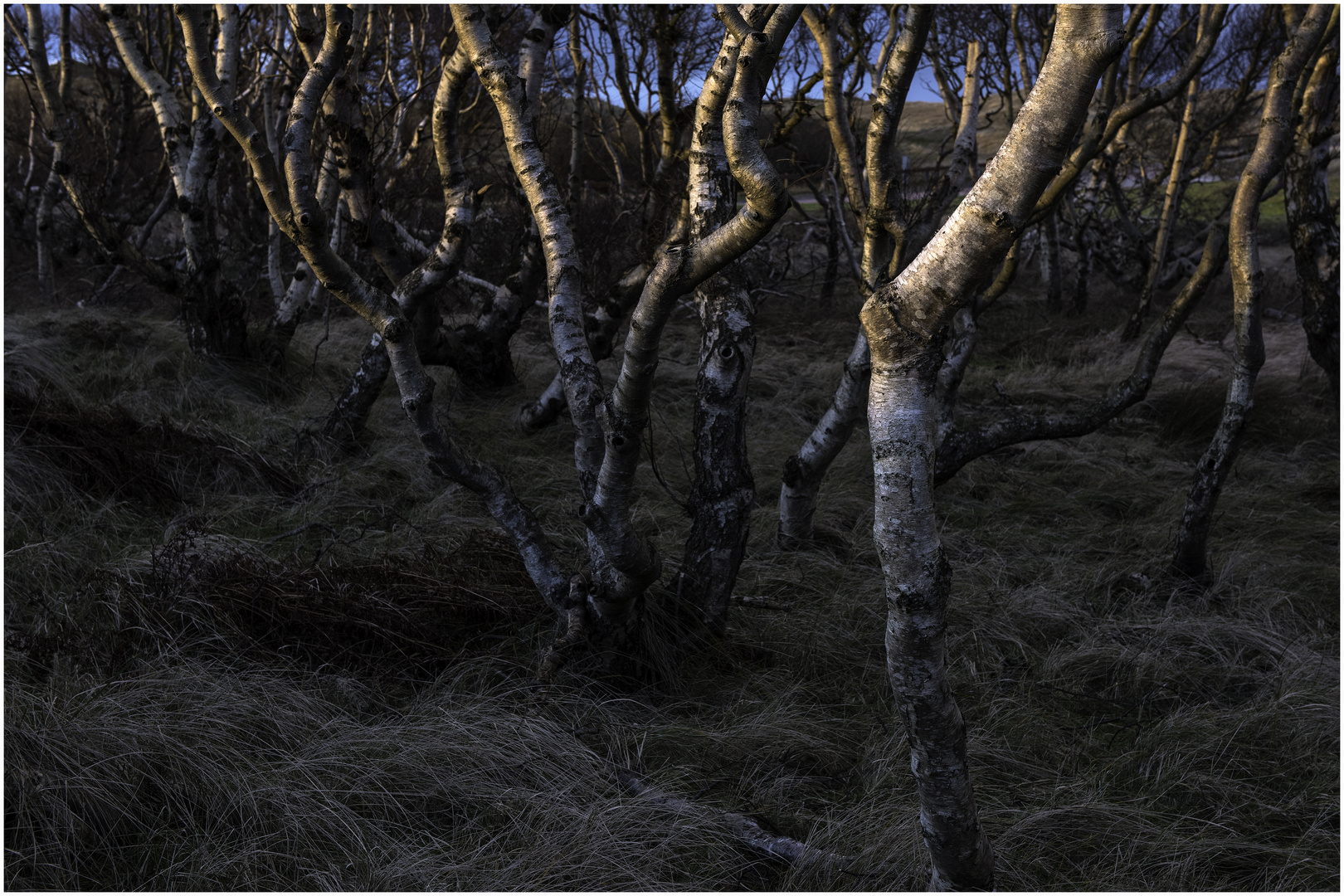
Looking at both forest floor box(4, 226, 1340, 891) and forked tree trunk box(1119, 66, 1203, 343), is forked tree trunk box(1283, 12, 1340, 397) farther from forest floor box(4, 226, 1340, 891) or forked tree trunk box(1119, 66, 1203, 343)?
forked tree trunk box(1119, 66, 1203, 343)

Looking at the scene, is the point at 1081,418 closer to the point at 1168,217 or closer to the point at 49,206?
the point at 1168,217

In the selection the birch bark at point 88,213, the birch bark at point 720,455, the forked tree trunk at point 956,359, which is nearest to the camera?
the birch bark at point 720,455

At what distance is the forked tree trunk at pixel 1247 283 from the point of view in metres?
3.47

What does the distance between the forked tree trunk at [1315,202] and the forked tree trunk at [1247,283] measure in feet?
3.63

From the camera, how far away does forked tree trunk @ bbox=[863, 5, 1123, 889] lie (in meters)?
1.31

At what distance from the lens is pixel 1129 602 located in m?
3.90

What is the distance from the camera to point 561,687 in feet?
9.37

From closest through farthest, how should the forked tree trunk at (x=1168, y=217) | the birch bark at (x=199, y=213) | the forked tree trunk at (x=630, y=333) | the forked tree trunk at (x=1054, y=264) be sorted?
the forked tree trunk at (x=630, y=333) < the birch bark at (x=199, y=213) < the forked tree trunk at (x=1168, y=217) < the forked tree trunk at (x=1054, y=264)

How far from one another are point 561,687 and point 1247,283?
3263mm

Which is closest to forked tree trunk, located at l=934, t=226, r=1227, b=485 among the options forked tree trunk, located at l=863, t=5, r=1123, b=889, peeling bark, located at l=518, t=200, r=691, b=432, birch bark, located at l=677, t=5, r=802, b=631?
birch bark, located at l=677, t=5, r=802, b=631

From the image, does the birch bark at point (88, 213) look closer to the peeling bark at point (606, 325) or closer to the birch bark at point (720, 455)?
the peeling bark at point (606, 325)

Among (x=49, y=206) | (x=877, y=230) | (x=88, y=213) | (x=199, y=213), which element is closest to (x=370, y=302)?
(x=877, y=230)

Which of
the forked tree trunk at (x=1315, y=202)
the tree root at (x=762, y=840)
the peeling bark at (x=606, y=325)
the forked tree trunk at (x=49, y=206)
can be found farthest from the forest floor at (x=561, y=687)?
the forked tree trunk at (x=49, y=206)

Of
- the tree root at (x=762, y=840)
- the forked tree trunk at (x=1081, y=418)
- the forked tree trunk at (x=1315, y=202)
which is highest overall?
the forked tree trunk at (x=1315, y=202)
